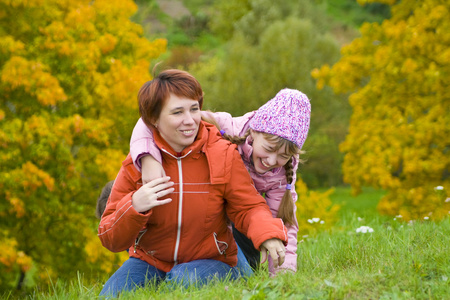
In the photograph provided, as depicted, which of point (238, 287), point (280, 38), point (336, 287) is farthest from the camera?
point (280, 38)

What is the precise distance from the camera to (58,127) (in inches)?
289

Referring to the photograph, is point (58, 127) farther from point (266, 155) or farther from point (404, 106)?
point (404, 106)

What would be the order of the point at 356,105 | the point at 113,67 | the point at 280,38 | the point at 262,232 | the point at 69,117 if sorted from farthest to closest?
the point at 280,38
the point at 356,105
the point at 113,67
the point at 69,117
the point at 262,232

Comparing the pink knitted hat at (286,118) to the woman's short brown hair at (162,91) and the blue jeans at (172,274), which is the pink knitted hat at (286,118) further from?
the blue jeans at (172,274)

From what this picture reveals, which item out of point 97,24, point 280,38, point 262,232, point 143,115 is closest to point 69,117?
point 97,24

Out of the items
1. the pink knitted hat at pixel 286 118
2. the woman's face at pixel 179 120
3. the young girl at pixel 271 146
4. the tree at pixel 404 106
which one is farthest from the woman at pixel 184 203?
the tree at pixel 404 106

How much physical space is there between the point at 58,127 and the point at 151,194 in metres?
5.08

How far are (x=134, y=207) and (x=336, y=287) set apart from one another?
3.78 feet

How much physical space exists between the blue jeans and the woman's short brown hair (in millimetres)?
885

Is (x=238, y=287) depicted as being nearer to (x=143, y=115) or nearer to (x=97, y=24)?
(x=143, y=115)

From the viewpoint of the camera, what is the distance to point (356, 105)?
32.3 feet

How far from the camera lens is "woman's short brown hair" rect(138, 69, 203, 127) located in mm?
2953

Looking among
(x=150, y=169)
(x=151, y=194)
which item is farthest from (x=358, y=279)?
(x=150, y=169)

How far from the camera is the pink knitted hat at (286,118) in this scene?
3.04 metres
